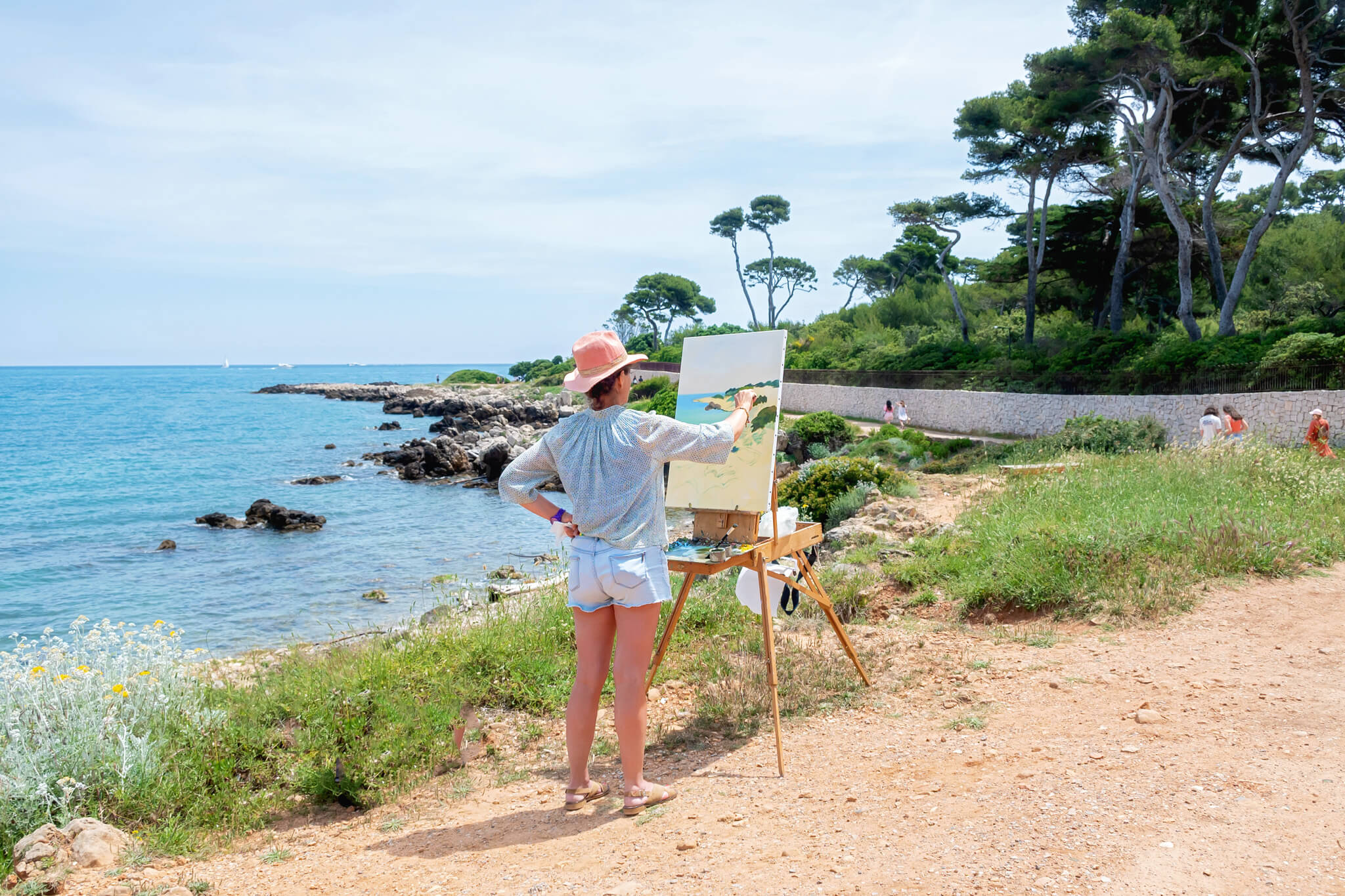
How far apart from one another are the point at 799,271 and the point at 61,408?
73.0 metres

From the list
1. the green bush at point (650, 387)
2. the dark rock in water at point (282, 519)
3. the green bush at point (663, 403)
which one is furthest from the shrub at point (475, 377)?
the dark rock in water at point (282, 519)

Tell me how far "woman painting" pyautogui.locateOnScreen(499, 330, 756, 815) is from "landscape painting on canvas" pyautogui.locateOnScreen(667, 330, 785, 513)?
0.98 meters

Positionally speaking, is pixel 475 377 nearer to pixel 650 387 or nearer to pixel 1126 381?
pixel 650 387

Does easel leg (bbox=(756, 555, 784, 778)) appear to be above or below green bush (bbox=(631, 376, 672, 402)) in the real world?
below

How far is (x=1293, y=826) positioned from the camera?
9.89ft

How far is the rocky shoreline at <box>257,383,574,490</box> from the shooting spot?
29.5m

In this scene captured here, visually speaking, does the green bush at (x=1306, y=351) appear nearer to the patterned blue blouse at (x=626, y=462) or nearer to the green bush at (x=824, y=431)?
the green bush at (x=824, y=431)

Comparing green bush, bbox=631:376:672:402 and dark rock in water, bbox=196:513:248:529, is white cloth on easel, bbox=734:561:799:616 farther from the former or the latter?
green bush, bbox=631:376:672:402

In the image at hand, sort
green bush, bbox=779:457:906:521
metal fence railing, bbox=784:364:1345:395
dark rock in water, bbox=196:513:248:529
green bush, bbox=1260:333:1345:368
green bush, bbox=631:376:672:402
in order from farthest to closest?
green bush, bbox=631:376:672:402, dark rock in water, bbox=196:513:248:529, metal fence railing, bbox=784:364:1345:395, green bush, bbox=1260:333:1345:368, green bush, bbox=779:457:906:521

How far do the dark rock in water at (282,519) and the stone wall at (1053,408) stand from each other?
1163cm

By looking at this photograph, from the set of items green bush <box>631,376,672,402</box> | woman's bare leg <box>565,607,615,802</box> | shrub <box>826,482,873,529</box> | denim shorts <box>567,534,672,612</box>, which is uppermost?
green bush <box>631,376,672,402</box>

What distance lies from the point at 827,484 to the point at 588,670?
35.6 feet

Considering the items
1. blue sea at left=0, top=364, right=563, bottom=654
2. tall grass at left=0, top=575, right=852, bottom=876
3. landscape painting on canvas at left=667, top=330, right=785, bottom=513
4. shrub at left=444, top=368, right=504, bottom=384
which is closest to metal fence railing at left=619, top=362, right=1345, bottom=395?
blue sea at left=0, top=364, right=563, bottom=654

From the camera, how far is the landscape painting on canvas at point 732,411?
4691 mm
